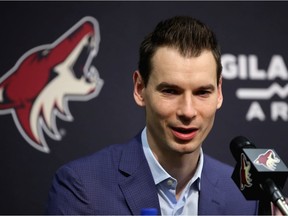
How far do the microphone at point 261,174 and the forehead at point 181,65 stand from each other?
0.31 meters

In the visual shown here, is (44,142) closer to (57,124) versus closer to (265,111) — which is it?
(57,124)

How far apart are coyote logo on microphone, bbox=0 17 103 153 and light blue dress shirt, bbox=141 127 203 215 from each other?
2.27ft

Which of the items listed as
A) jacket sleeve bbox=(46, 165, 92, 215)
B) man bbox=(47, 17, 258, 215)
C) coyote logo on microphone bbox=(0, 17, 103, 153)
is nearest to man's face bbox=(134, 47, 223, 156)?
man bbox=(47, 17, 258, 215)

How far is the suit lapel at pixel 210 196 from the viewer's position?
155 centimetres

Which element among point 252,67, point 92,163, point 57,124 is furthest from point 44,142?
point 252,67

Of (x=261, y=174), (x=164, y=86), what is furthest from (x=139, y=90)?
(x=261, y=174)

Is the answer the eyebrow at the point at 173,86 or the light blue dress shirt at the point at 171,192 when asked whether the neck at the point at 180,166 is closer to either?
the light blue dress shirt at the point at 171,192

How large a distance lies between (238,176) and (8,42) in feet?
4.20

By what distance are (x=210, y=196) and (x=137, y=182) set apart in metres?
0.20

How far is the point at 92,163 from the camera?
1.57 metres

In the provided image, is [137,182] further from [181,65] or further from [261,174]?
[261,174]

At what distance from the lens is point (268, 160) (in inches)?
42.5

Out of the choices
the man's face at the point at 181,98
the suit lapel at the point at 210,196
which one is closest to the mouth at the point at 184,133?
the man's face at the point at 181,98

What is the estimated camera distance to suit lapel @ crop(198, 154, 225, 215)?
5.08 feet
